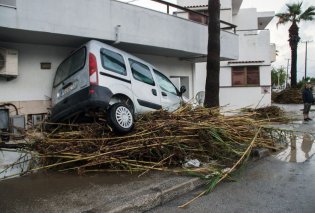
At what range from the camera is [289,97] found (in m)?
34.8

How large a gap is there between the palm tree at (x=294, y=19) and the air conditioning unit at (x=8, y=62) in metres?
33.8

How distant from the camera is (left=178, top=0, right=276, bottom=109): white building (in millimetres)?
22516

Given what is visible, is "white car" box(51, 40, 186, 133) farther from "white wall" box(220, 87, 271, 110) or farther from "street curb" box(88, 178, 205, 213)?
"white wall" box(220, 87, 271, 110)

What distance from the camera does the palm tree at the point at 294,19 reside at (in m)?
37.0

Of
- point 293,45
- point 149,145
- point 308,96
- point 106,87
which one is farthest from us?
point 293,45

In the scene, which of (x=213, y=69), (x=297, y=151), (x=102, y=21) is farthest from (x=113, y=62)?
(x=297, y=151)

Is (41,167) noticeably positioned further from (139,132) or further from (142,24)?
(142,24)

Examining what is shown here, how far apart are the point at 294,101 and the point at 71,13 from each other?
30278 millimetres

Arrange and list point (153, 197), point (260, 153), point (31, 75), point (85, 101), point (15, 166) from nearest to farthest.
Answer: point (153, 197) < point (15, 166) < point (85, 101) < point (260, 153) < point (31, 75)

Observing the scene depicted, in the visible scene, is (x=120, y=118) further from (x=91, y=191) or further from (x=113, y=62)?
(x=91, y=191)

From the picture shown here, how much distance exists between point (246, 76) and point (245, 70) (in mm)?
398

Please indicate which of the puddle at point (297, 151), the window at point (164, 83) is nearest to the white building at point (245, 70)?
the puddle at point (297, 151)

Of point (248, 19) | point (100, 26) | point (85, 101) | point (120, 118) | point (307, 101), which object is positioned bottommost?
point (120, 118)

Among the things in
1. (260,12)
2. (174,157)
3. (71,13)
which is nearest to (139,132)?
(174,157)
